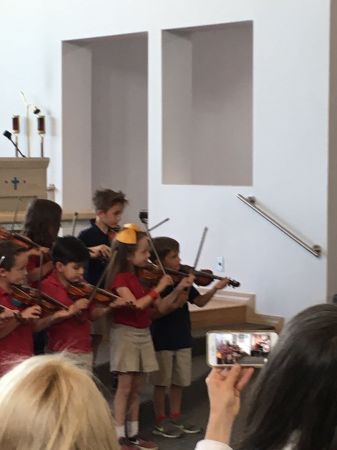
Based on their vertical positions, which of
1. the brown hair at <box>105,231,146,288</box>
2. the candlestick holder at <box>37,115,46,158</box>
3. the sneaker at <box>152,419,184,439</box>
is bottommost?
the sneaker at <box>152,419,184,439</box>

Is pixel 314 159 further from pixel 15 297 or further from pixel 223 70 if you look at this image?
pixel 15 297

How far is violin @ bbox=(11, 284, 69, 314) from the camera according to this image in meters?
3.69

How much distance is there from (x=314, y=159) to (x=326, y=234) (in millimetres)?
566

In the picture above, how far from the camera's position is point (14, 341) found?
3699 millimetres

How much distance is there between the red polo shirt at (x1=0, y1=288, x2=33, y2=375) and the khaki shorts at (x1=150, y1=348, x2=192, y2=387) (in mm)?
909

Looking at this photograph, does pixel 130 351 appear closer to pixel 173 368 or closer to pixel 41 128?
pixel 173 368

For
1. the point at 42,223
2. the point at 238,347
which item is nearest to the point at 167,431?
the point at 42,223

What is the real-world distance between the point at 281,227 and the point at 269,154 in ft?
1.90

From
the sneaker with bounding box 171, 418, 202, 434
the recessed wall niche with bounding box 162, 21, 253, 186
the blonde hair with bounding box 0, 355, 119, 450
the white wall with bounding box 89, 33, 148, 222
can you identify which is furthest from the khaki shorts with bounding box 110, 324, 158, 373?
the white wall with bounding box 89, 33, 148, 222

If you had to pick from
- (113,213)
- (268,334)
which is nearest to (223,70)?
(113,213)

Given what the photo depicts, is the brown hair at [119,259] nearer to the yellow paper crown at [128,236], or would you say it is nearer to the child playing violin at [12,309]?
the yellow paper crown at [128,236]

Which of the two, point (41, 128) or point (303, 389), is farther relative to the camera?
point (41, 128)

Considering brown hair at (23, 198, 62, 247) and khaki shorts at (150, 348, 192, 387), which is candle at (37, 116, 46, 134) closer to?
brown hair at (23, 198, 62, 247)

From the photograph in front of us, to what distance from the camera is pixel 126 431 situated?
14.1 ft
